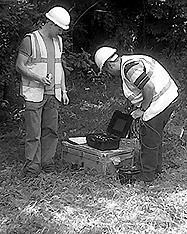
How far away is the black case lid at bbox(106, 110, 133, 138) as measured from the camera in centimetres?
593

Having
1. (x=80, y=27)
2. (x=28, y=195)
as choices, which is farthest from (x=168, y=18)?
(x=28, y=195)

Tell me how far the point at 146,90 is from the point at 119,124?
1083mm

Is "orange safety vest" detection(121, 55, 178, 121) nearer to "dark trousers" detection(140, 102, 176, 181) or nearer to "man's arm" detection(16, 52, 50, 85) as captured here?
"dark trousers" detection(140, 102, 176, 181)

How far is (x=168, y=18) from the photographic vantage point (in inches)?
397

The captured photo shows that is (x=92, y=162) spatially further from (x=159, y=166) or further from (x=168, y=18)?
(x=168, y=18)

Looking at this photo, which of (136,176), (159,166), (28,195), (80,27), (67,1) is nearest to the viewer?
(28,195)

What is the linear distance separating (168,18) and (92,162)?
17.5 ft

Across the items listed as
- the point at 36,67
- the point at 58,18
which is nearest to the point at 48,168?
the point at 36,67

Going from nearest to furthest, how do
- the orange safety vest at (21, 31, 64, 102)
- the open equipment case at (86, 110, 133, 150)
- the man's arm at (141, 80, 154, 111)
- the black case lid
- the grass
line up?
the grass, the man's arm at (141, 80, 154, 111), the orange safety vest at (21, 31, 64, 102), the open equipment case at (86, 110, 133, 150), the black case lid

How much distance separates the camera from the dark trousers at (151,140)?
5234 mm

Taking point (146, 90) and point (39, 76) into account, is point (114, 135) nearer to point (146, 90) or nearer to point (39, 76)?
point (146, 90)

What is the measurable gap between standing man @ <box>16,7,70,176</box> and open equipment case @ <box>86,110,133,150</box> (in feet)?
1.91

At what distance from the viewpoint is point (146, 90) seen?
16.7 feet

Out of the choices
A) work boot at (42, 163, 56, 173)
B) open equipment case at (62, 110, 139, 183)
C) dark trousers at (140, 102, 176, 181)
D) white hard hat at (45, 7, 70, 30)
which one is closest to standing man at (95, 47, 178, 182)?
dark trousers at (140, 102, 176, 181)
